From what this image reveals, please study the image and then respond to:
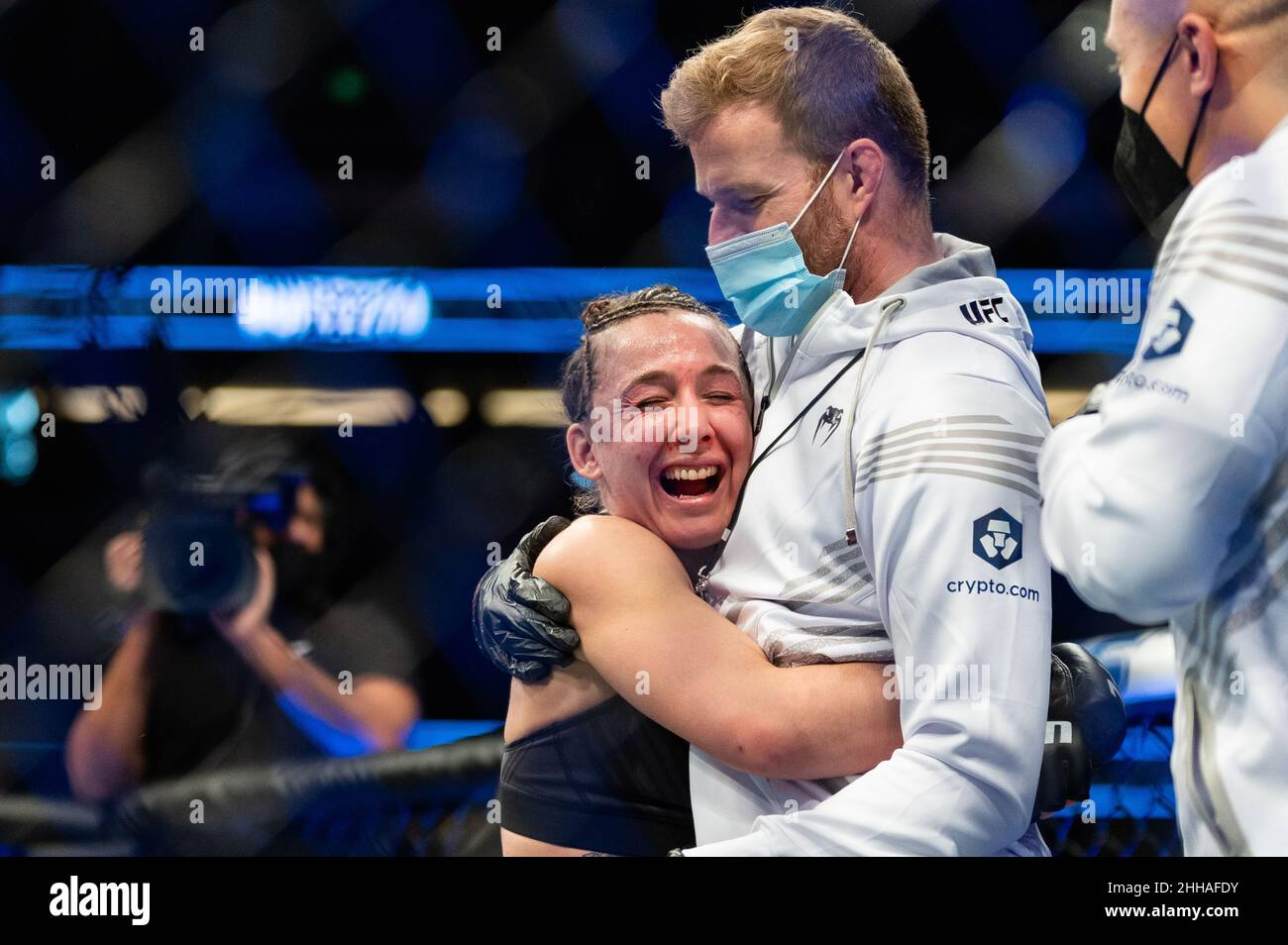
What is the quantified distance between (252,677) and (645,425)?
30.3 inches

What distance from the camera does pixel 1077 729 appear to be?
1714 millimetres

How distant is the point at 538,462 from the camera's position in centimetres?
202

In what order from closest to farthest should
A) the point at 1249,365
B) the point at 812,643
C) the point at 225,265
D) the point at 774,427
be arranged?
the point at 1249,365 < the point at 812,643 < the point at 774,427 < the point at 225,265

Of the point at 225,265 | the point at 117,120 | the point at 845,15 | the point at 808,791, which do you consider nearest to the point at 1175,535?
the point at 808,791

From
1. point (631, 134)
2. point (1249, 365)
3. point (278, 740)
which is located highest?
point (631, 134)

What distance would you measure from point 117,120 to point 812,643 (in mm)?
1354

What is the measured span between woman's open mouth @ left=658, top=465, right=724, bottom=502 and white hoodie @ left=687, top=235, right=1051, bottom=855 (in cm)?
7

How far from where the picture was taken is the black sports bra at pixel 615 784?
1.79 m

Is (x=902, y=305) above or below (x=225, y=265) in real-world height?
below

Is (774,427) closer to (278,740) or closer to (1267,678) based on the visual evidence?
(1267,678)

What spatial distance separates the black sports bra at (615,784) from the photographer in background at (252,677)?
0.31 meters
